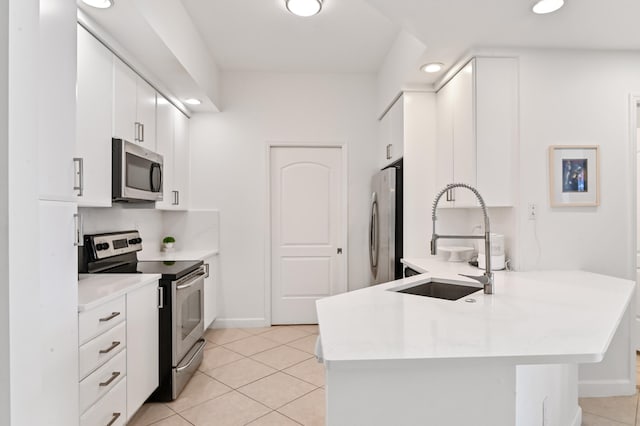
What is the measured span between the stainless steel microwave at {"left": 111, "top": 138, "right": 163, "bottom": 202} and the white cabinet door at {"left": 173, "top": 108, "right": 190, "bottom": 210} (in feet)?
1.91

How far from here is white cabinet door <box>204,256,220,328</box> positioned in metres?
3.56

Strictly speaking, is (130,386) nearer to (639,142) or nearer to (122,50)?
(122,50)

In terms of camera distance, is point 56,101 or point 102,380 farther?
point 102,380

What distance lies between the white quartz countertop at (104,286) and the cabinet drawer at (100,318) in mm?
32

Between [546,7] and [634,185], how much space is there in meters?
1.36

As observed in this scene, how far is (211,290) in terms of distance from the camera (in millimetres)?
3721

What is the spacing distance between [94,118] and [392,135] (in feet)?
7.92

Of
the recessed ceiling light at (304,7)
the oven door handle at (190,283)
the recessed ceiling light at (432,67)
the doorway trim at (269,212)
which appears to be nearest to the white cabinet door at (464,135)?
the recessed ceiling light at (432,67)

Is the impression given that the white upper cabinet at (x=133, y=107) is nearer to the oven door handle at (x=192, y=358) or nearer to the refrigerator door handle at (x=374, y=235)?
the oven door handle at (x=192, y=358)

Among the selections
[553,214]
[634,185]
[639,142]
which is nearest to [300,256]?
[553,214]

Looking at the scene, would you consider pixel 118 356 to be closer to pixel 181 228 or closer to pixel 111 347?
pixel 111 347

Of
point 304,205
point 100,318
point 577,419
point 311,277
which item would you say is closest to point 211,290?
point 311,277

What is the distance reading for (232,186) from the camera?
4.02 m

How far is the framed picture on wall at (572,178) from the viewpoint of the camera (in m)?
2.49
